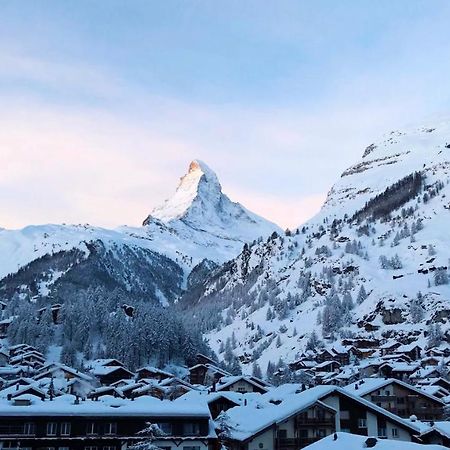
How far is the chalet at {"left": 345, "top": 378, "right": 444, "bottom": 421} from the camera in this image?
79000mm

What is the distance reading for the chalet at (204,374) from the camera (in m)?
127

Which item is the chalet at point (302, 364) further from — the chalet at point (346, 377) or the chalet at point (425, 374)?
the chalet at point (425, 374)

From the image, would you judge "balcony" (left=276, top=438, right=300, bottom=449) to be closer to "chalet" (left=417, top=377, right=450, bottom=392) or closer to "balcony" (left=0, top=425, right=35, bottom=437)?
"balcony" (left=0, top=425, right=35, bottom=437)

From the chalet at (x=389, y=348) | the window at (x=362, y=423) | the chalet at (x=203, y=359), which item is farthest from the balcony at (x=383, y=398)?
the chalet at (x=389, y=348)

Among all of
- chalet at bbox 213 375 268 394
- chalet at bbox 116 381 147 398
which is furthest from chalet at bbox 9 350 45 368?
chalet at bbox 213 375 268 394

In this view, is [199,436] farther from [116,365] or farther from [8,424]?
[116,365]

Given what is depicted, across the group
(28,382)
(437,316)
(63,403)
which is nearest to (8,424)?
(63,403)

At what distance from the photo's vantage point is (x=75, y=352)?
14150 centimetres

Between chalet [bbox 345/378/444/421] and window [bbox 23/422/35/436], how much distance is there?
144 feet

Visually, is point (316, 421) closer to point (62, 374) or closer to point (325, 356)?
point (62, 374)

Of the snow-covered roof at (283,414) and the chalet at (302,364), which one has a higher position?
the chalet at (302,364)

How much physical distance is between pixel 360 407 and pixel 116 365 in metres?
74.9

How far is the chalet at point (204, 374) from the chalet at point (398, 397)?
49.0 m

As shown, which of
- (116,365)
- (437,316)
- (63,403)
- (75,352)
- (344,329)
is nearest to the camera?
(63,403)
